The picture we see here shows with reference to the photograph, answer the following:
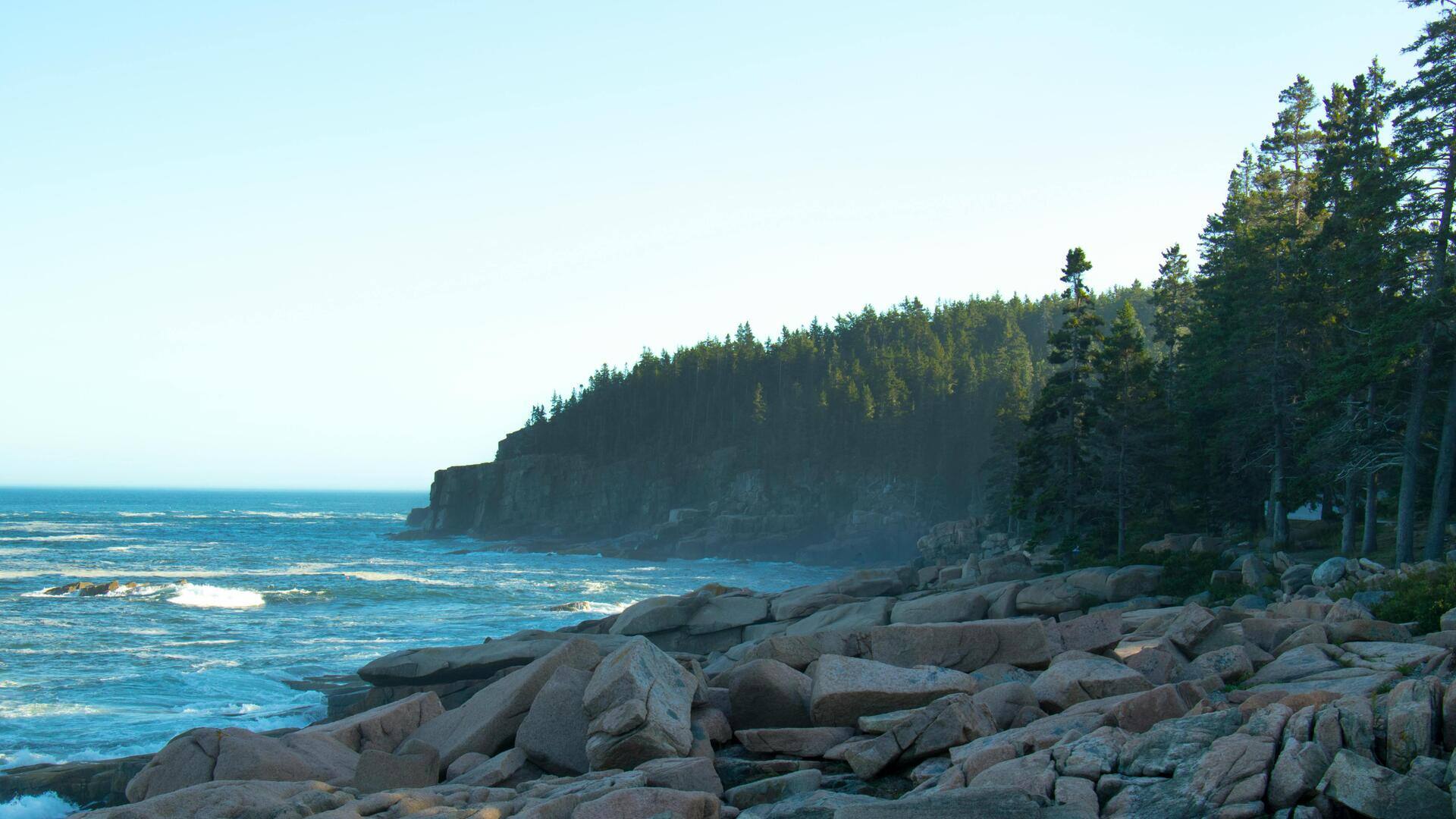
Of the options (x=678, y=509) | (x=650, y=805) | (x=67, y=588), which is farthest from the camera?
(x=678, y=509)

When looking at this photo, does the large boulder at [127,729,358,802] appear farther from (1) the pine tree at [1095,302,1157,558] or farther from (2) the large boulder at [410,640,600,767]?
(1) the pine tree at [1095,302,1157,558]

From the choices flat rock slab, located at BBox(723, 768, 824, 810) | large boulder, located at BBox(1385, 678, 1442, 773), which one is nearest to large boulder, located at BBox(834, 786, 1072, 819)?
flat rock slab, located at BBox(723, 768, 824, 810)

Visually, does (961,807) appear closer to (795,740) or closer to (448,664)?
(795,740)

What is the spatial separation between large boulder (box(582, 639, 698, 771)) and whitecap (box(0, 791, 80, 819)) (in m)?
9.93

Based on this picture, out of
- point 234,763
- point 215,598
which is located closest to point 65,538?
point 215,598

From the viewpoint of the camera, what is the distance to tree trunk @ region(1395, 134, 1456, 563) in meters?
23.2

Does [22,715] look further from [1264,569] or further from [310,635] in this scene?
[1264,569]

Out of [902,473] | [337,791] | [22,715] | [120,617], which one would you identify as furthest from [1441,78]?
[902,473]

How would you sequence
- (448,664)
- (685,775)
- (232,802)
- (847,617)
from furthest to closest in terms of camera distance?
(847,617) → (448,664) → (232,802) → (685,775)

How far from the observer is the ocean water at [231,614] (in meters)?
22.3

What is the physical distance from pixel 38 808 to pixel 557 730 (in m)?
9.93

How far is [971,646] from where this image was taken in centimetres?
1495

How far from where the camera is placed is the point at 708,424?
11319 cm

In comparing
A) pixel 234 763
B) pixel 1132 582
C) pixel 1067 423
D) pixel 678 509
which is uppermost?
pixel 1067 423
